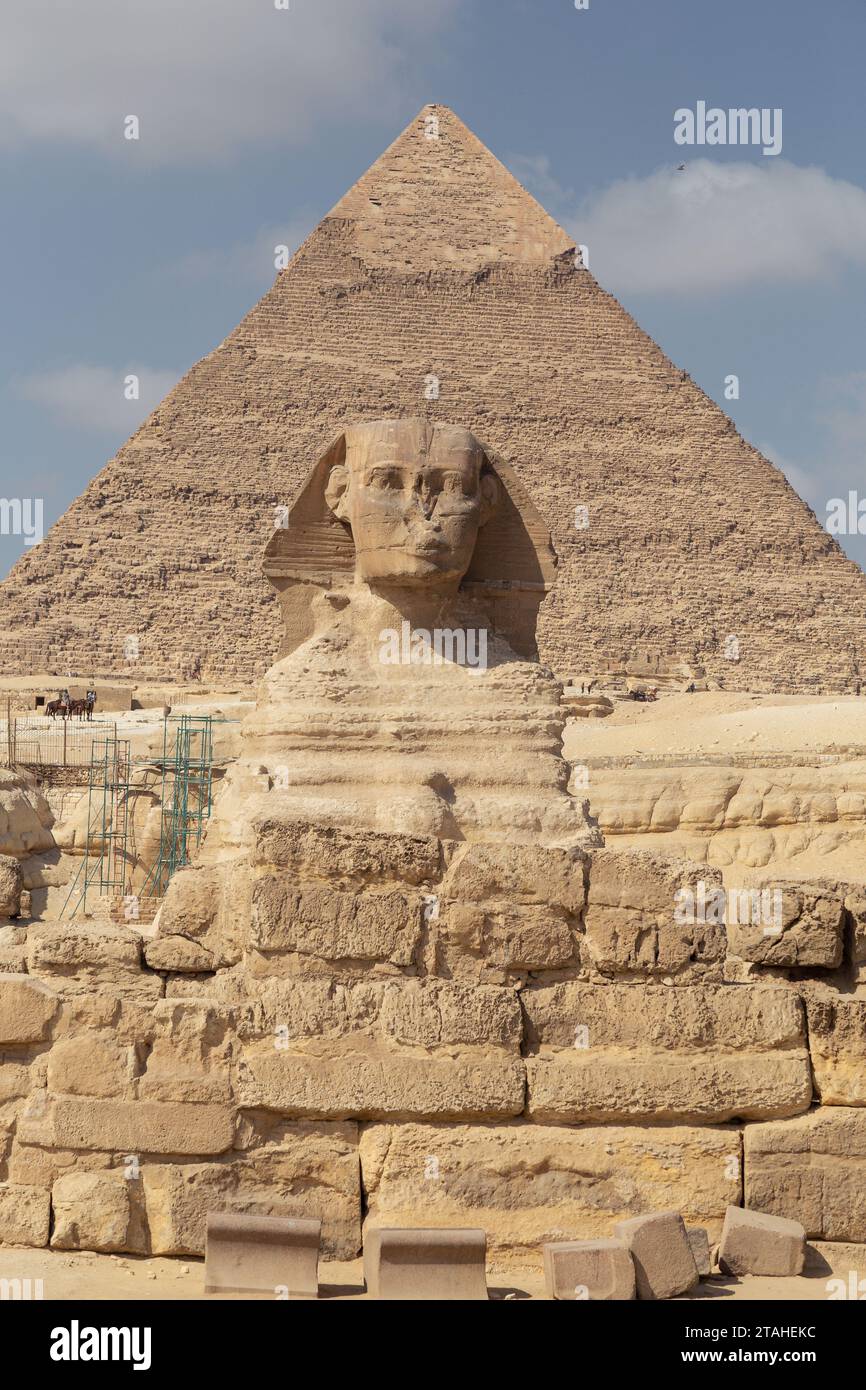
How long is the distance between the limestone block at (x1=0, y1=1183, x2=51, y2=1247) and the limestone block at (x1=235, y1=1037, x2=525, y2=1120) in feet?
1.30

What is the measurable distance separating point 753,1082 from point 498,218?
132 metres

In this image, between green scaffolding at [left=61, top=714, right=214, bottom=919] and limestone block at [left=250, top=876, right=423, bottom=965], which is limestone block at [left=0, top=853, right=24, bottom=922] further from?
green scaffolding at [left=61, top=714, right=214, bottom=919]

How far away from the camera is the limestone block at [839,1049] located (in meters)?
4.02

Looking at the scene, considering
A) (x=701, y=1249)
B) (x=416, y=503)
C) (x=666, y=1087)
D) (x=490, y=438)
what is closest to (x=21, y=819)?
(x=416, y=503)

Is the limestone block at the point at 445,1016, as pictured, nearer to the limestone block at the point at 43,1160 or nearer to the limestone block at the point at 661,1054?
the limestone block at the point at 661,1054

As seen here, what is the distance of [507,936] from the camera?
4.01m

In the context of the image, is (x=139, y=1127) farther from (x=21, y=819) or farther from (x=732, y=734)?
(x=732, y=734)

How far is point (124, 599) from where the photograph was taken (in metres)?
121

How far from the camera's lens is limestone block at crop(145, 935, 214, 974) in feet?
13.4

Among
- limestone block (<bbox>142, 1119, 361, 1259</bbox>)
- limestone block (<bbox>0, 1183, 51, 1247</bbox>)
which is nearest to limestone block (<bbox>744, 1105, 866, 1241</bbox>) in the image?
limestone block (<bbox>142, 1119, 361, 1259</bbox>)

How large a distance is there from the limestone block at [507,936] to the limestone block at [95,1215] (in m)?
0.71
